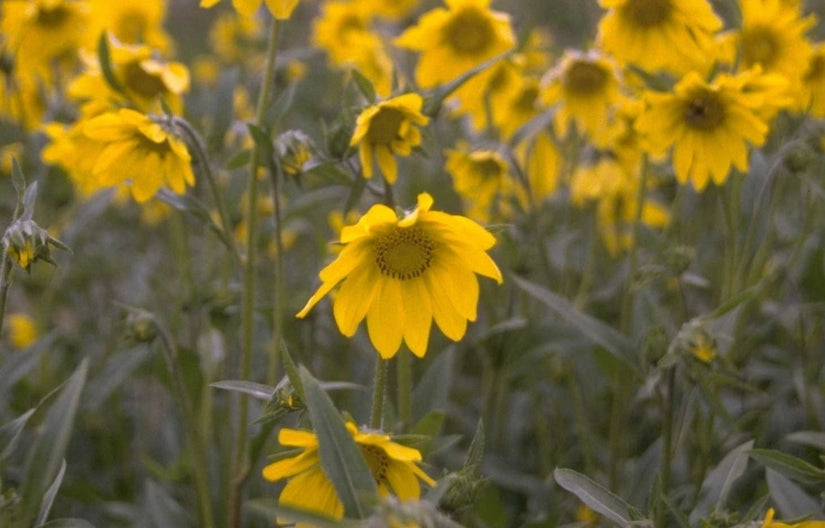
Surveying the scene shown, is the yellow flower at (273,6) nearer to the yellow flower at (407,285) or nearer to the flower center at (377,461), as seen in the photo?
the yellow flower at (407,285)

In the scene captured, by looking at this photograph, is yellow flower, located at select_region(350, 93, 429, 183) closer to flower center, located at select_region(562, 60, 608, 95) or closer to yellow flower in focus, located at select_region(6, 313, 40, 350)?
flower center, located at select_region(562, 60, 608, 95)

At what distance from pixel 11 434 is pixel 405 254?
21.7 inches

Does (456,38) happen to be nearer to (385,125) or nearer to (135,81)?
(135,81)

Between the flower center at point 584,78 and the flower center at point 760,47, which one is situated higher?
the flower center at point 760,47

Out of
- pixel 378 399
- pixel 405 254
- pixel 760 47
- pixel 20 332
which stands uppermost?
pixel 760 47

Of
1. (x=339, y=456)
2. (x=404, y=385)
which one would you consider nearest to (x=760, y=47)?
(x=404, y=385)

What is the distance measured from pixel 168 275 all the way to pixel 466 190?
1427mm

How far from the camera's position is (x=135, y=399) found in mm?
2631

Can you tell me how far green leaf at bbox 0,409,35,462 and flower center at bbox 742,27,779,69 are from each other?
1.49 metres

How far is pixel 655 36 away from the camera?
179cm

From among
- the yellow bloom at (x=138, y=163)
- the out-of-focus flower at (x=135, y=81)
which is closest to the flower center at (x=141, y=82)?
the out-of-focus flower at (x=135, y=81)

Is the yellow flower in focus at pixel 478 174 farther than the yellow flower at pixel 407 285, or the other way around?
the yellow flower in focus at pixel 478 174

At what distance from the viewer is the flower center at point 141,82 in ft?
6.15

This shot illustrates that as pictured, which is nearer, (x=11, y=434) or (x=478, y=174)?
(x=11, y=434)
